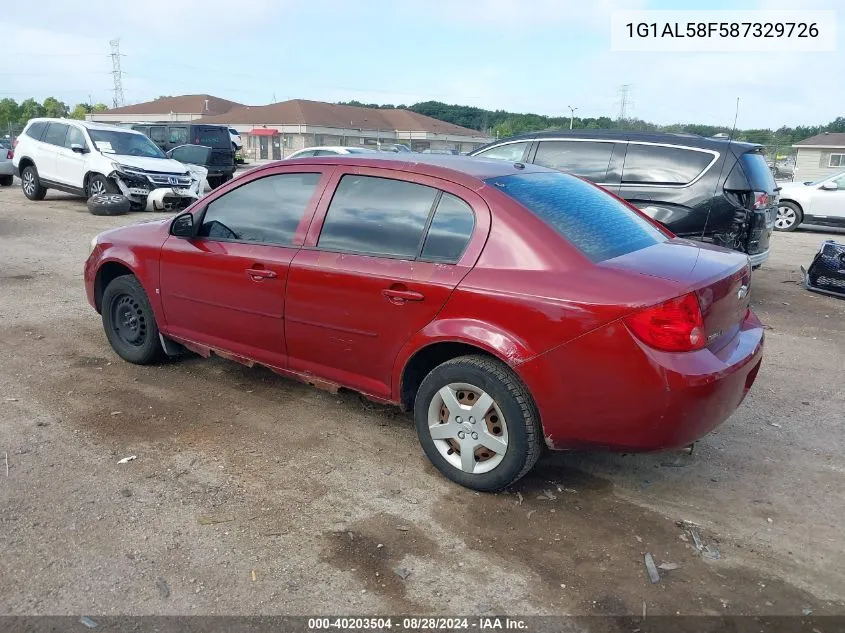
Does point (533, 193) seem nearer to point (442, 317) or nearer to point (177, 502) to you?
point (442, 317)

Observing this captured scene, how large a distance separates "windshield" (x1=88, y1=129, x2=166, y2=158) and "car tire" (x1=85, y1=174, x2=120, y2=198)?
0.57 meters

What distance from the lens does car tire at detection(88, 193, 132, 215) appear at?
13695mm

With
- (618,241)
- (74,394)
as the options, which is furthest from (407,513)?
(74,394)

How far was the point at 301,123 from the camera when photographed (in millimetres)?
54625

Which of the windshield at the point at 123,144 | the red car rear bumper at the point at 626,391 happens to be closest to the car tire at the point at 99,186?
the windshield at the point at 123,144

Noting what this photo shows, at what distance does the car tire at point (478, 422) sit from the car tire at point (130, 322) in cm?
242

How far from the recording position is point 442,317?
3.46 m

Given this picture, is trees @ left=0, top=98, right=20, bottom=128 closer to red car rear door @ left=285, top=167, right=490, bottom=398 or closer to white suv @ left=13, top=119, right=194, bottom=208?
white suv @ left=13, top=119, right=194, bottom=208

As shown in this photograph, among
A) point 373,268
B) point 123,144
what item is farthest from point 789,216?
point 123,144

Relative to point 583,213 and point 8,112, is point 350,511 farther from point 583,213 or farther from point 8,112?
point 8,112

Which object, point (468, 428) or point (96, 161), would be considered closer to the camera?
point (468, 428)

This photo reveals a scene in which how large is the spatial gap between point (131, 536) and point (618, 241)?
2798 millimetres

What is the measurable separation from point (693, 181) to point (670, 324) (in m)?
4.80

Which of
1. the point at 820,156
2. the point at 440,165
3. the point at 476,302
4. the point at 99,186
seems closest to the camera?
the point at 476,302
